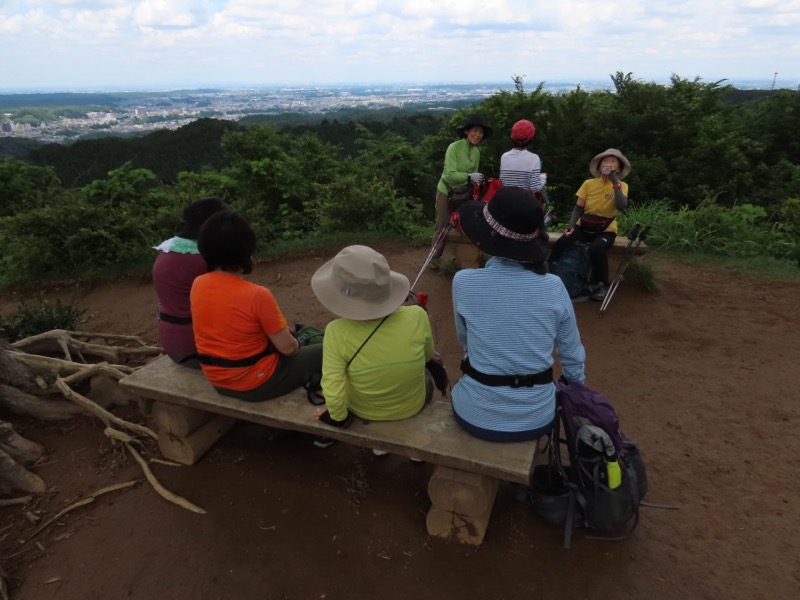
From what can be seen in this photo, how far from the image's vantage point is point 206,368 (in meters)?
2.65

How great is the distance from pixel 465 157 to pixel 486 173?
5.74m

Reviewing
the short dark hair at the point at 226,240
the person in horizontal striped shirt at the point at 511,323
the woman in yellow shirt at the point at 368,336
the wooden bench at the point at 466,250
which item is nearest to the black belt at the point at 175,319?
the short dark hair at the point at 226,240

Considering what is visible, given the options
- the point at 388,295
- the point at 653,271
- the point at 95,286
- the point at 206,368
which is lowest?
the point at 95,286

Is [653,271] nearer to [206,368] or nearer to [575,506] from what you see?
[575,506]

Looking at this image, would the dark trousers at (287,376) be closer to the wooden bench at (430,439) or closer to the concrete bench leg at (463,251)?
the wooden bench at (430,439)

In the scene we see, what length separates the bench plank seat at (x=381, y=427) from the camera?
2.25 meters

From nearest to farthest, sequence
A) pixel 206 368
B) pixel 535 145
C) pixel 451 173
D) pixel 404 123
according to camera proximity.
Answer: pixel 206 368, pixel 451 173, pixel 535 145, pixel 404 123

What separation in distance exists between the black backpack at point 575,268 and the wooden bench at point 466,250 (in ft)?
0.96

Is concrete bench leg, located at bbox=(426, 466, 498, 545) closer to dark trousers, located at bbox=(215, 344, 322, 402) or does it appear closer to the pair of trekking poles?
dark trousers, located at bbox=(215, 344, 322, 402)

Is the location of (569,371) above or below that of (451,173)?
below

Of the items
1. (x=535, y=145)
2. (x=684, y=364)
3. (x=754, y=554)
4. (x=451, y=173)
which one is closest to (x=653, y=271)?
(x=684, y=364)

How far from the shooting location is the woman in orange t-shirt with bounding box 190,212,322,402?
2.37m

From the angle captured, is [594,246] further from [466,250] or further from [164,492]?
[164,492]

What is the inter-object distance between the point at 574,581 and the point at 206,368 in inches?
83.0
